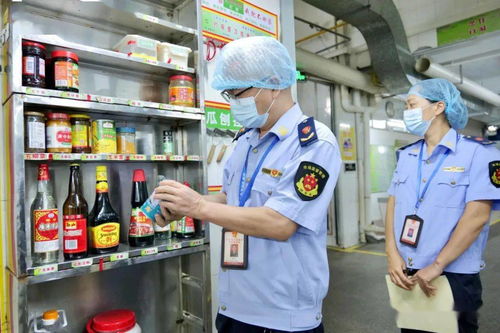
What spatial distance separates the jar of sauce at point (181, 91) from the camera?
1.95 meters

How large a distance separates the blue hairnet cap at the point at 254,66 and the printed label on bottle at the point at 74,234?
3.01 ft

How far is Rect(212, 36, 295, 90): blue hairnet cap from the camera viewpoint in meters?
1.17

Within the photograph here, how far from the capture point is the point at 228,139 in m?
2.36

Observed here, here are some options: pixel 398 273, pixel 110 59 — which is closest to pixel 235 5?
pixel 110 59

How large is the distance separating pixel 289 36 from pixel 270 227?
215cm

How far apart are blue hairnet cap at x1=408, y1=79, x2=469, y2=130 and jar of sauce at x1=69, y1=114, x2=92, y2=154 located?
1.72m

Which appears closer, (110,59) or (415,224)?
(415,224)

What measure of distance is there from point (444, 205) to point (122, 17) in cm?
191

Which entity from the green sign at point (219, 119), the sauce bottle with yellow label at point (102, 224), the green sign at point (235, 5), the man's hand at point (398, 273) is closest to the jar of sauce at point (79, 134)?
the sauce bottle with yellow label at point (102, 224)

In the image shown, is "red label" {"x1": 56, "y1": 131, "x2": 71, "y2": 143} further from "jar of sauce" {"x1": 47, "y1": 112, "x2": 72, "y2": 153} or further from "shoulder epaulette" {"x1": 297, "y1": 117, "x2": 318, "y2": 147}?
"shoulder epaulette" {"x1": 297, "y1": 117, "x2": 318, "y2": 147}

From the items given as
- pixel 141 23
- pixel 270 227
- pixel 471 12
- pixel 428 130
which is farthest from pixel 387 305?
pixel 471 12

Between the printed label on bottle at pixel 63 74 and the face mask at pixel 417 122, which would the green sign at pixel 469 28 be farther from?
the printed label on bottle at pixel 63 74

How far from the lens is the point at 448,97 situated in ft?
5.77

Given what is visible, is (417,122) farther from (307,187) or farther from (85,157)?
(85,157)
